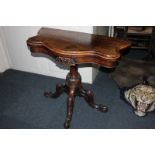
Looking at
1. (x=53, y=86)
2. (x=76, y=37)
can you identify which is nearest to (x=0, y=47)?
(x=53, y=86)

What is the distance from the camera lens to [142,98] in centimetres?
189

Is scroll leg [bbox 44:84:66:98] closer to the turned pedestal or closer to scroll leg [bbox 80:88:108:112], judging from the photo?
the turned pedestal

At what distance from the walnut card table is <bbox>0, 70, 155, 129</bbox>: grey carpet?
0.22m

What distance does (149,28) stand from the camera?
112 inches

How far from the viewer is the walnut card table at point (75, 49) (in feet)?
4.61

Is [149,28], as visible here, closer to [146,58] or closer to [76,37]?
[146,58]

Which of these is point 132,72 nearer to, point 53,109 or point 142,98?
point 142,98

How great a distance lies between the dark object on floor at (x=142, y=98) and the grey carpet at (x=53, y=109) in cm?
7

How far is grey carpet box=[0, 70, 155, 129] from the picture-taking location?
188cm

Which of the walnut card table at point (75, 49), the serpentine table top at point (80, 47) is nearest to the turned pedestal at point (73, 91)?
the walnut card table at point (75, 49)

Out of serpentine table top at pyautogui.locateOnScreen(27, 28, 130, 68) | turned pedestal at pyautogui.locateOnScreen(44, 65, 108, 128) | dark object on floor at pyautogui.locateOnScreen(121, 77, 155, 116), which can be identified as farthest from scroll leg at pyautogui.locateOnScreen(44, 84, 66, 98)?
dark object on floor at pyautogui.locateOnScreen(121, 77, 155, 116)

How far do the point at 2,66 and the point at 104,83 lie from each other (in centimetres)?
143

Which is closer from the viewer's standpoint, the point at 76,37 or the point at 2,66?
the point at 76,37

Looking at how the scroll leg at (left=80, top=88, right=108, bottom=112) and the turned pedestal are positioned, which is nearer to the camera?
the turned pedestal
